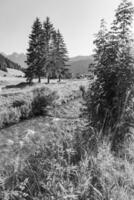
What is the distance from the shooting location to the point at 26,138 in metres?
3.09

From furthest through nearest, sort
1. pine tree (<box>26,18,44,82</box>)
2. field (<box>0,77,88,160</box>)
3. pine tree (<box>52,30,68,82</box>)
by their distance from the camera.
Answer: pine tree (<box>52,30,68,82</box>), pine tree (<box>26,18,44,82</box>), field (<box>0,77,88,160</box>)

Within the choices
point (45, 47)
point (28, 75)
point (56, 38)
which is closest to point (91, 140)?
point (28, 75)

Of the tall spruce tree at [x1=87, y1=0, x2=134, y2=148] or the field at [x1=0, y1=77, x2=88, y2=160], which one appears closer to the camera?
the tall spruce tree at [x1=87, y1=0, x2=134, y2=148]

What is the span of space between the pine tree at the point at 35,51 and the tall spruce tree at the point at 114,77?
67.7 ft

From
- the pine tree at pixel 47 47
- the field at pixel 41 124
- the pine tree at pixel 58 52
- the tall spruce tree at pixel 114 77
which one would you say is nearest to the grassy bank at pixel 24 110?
the field at pixel 41 124

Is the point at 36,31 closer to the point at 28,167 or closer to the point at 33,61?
the point at 33,61

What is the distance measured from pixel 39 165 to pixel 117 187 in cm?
88

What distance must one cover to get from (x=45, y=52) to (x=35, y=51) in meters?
1.83

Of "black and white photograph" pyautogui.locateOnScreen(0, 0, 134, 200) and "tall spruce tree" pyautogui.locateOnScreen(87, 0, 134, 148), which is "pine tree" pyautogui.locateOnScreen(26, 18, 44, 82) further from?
"tall spruce tree" pyautogui.locateOnScreen(87, 0, 134, 148)

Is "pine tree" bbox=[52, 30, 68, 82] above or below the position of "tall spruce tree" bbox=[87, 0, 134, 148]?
above

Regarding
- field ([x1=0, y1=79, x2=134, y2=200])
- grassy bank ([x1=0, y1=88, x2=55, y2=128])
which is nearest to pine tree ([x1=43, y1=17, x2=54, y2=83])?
grassy bank ([x1=0, y1=88, x2=55, y2=128])

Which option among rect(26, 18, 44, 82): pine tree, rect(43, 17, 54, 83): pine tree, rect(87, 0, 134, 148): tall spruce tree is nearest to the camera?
rect(87, 0, 134, 148): tall spruce tree

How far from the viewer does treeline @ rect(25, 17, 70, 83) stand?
74.4 feet

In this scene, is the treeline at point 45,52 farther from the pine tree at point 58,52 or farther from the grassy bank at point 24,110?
the grassy bank at point 24,110
